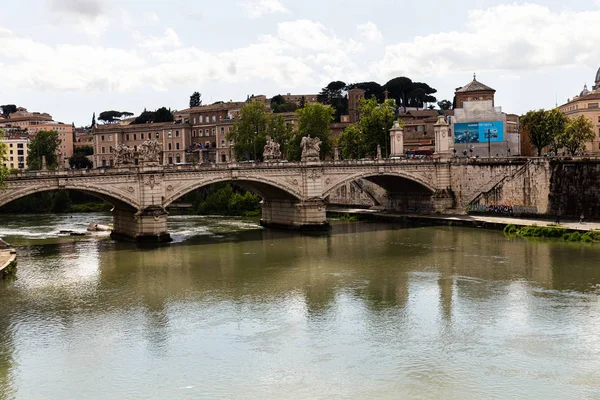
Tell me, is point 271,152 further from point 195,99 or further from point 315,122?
point 195,99

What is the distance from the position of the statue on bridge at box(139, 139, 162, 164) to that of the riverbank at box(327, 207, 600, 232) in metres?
17.3

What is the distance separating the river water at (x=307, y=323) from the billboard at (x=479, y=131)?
21.3 meters

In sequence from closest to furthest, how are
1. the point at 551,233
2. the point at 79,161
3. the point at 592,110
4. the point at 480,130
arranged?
the point at 551,233 < the point at 480,130 < the point at 592,110 < the point at 79,161

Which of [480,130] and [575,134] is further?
[575,134]

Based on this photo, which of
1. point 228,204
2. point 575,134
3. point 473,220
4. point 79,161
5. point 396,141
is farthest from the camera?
point 79,161

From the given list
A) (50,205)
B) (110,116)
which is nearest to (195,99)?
(110,116)

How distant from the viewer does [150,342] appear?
728 inches

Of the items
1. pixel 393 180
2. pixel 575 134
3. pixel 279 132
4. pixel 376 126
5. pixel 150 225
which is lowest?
pixel 150 225

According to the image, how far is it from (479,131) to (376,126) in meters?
8.21

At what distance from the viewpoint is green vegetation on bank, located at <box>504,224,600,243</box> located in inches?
1299

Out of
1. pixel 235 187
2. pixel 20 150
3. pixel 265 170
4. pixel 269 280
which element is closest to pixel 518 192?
pixel 265 170

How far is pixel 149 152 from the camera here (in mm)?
36969

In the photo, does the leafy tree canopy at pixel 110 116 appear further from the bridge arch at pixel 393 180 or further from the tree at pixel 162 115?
the bridge arch at pixel 393 180

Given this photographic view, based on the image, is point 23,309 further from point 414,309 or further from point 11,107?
point 11,107
